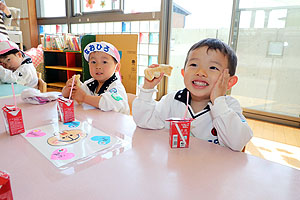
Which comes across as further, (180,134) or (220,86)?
(220,86)

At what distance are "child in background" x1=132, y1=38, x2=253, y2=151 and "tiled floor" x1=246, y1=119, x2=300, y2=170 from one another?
1.28 metres

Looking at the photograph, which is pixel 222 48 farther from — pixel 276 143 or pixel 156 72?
pixel 276 143

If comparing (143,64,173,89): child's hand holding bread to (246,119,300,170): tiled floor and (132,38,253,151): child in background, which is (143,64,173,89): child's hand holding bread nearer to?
(132,38,253,151): child in background

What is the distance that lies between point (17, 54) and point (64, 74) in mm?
3094

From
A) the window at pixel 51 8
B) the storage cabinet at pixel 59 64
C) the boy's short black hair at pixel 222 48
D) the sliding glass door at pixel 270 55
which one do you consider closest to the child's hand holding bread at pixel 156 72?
the boy's short black hair at pixel 222 48

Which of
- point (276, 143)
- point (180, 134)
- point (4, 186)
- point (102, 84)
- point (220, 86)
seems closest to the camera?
point (4, 186)

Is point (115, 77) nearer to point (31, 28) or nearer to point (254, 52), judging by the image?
point (254, 52)

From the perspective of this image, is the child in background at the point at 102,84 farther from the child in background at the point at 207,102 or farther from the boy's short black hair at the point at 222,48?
the boy's short black hair at the point at 222,48

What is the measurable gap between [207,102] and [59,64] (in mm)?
4803

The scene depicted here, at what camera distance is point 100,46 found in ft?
4.38

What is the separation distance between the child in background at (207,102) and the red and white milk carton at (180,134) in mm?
145

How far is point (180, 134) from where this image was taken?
0.73 m

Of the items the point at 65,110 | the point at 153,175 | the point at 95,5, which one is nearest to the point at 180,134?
the point at 153,175

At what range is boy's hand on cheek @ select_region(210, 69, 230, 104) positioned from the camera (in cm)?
83
